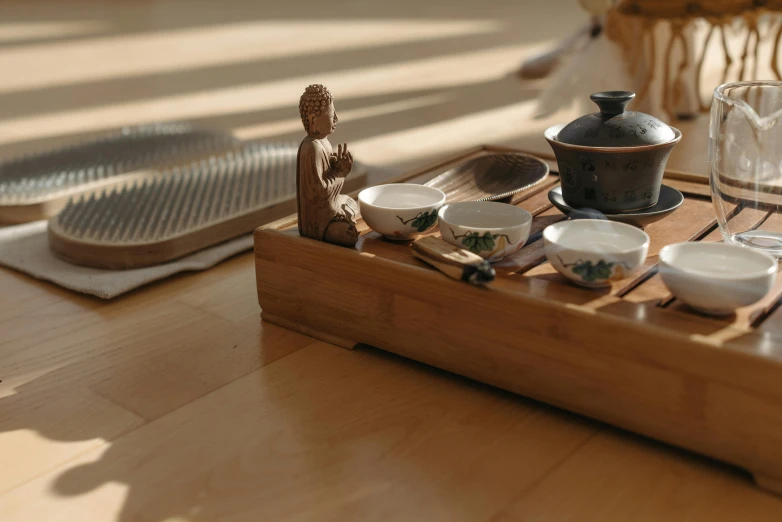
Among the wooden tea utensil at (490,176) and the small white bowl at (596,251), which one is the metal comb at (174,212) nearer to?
the wooden tea utensil at (490,176)

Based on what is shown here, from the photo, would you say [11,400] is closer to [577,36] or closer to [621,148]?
[621,148]

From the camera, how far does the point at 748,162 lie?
2.93 ft

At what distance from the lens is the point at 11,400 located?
2.94 ft

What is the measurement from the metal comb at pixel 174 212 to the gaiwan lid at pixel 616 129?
52 centimetres

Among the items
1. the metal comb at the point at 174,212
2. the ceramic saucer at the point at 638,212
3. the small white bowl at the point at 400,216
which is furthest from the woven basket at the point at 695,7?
the small white bowl at the point at 400,216

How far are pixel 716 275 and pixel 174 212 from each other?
825 millimetres

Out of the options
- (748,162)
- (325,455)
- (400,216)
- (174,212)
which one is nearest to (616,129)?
(748,162)

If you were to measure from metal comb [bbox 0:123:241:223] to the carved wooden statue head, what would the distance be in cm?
67

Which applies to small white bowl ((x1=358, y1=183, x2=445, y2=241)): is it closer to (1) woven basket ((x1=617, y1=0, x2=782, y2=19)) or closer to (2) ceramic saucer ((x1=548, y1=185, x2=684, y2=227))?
(2) ceramic saucer ((x1=548, y1=185, x2=684, y2=227))

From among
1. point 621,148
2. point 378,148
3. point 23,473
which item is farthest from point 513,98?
point 23,473

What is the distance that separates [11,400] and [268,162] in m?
0.74

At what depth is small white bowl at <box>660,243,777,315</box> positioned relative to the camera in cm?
75

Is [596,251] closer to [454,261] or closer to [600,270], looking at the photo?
[600,270]

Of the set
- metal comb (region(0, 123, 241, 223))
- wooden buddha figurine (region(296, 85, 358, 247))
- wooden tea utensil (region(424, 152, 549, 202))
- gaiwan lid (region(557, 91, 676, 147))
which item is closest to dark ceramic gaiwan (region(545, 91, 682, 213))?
gaiwan lid (region(557, 91, 676, 147))
